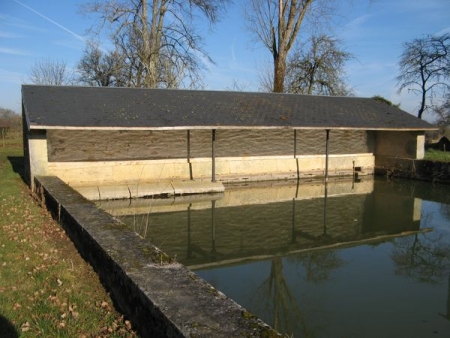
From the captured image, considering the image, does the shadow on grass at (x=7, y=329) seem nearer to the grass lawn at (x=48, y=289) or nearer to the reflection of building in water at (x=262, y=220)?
the grass lawn at (x=48, y=289)

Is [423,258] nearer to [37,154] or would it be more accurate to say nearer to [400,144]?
[37,154]

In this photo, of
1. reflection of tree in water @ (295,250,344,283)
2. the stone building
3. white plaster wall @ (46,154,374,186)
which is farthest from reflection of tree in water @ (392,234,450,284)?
white plaster wall @ (46,154,374,186)

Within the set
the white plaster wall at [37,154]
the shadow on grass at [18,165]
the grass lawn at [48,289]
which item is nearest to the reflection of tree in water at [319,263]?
the grass lawn at [48,289]

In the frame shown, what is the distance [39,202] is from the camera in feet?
27.2

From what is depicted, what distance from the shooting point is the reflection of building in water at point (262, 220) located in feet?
23.9

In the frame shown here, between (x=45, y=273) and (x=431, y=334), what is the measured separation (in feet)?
13.0

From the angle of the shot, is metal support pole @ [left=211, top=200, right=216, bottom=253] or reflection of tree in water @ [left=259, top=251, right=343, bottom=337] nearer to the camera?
reflection of tree in water @ [left=259, top=251, right=343, bottom=337]

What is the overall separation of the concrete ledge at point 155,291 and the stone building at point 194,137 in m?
6.55

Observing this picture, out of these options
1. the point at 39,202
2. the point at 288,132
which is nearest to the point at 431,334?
the point at 39,202

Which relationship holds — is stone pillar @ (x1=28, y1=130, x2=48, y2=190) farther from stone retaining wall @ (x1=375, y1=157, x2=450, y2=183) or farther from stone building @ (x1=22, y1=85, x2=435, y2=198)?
stone retaining wall @ (x1=375, y1=157, x2=450, y2=183)

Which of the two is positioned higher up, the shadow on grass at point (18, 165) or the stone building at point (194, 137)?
the stone building at point (194, 137)

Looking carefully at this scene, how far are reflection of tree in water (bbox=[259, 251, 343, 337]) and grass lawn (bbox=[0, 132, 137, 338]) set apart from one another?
1864mm

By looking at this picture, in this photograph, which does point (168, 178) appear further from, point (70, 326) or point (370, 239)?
point (70, 326)

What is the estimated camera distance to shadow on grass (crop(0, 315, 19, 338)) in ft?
9.93
